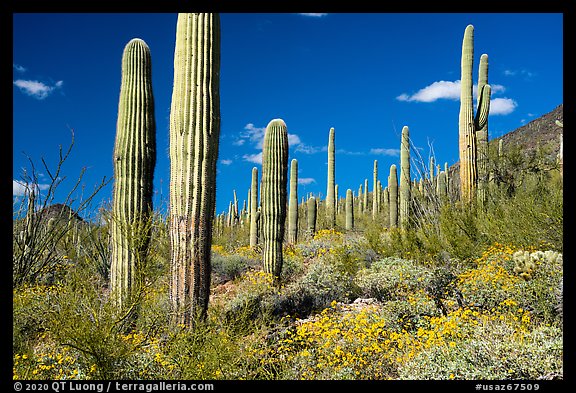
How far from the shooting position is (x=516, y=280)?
262 inches

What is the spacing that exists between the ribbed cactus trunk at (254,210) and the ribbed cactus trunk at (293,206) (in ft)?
4.96

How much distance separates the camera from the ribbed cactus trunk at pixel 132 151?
661cm

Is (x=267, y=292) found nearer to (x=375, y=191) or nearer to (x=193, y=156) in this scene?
(x=193, y=156)

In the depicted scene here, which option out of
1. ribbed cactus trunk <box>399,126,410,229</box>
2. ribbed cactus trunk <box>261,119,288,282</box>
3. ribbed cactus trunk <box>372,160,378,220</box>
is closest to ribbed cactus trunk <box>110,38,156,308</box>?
ribbed cactus trunk <box>261,119,288,282</box>

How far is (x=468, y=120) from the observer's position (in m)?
11.1

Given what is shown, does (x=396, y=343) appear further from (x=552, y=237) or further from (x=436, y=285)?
(x=552, y=237)

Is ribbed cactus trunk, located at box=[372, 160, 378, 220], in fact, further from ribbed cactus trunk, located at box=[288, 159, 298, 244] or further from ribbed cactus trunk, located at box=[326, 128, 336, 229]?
ribbed cactus trunk, located at box=[288, 159, 298, 244]

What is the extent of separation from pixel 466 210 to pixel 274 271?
405 centimetres

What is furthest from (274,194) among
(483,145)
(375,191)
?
(375,191)

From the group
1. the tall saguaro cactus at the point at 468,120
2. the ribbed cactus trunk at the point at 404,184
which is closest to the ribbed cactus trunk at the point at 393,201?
the ribbed cactus trunk at the point at 404,184

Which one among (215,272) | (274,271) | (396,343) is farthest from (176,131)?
(215,272)

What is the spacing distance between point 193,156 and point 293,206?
436 inches

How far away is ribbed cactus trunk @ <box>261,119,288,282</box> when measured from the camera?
960cm
